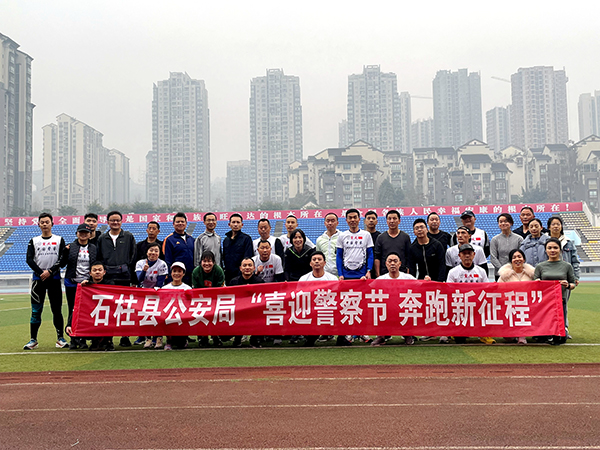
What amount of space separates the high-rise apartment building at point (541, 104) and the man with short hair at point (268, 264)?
144350 mm

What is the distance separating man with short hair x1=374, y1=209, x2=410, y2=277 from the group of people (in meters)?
0.01

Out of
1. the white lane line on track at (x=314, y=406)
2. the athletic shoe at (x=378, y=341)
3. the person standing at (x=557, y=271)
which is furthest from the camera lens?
the athletic shoe at (x=378, y=341)

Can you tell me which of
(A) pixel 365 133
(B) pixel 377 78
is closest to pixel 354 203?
(A) pixel 365 133

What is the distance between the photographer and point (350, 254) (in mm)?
7141

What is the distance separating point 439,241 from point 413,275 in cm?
63

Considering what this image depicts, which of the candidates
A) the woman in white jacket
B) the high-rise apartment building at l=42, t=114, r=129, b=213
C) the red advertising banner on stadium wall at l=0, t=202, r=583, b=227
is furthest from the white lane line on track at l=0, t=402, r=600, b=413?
the high-rise apartment building at l=42, t=114, r=129, b=213

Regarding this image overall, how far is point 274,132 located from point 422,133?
63648mm

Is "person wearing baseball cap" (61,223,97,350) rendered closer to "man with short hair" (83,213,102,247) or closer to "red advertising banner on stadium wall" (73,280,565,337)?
"man with short hair" (83,213,102,247)

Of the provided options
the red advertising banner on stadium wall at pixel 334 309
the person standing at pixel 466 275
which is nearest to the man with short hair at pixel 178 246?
the red advertising banner on stadium wall at pixel 334 309

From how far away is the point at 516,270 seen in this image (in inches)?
273

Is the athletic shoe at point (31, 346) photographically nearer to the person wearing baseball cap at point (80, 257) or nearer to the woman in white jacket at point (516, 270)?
the person wearing baseball cap at point (80, 257)

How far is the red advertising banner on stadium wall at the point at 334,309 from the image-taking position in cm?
673

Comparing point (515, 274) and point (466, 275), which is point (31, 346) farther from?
point (515, 274)

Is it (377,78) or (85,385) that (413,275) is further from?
(377,78)
